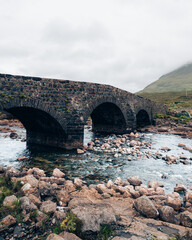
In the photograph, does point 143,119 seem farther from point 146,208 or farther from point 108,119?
point 146,208

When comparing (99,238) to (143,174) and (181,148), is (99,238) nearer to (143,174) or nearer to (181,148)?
(143,174)

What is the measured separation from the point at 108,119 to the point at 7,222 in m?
17.9

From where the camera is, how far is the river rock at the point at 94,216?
3911 millimetres

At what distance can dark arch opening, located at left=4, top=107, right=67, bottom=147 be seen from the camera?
484 inches

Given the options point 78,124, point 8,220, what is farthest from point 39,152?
point 8,220

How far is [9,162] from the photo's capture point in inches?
419

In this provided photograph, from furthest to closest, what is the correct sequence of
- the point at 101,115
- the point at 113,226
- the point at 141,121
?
1. the point at 141,121
2. the point at 101,115
3. the point at 113,226

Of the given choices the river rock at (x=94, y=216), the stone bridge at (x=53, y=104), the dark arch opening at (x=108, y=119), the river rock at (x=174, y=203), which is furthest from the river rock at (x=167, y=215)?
the dark arch opening at (x=108, y=119)

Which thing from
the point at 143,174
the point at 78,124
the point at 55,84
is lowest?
the point at 143,174

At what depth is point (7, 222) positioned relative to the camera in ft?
13.6

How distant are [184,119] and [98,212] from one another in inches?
1188

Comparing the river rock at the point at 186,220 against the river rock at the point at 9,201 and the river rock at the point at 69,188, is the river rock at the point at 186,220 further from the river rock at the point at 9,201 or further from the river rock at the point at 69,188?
the river rock at the point at 9,201

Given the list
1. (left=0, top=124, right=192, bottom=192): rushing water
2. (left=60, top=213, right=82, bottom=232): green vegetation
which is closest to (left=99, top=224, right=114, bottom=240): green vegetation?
(left=60, top=213, right=82, bottom=232): green vegetation

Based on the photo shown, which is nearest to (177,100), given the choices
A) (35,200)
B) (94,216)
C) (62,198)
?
(62,198)
